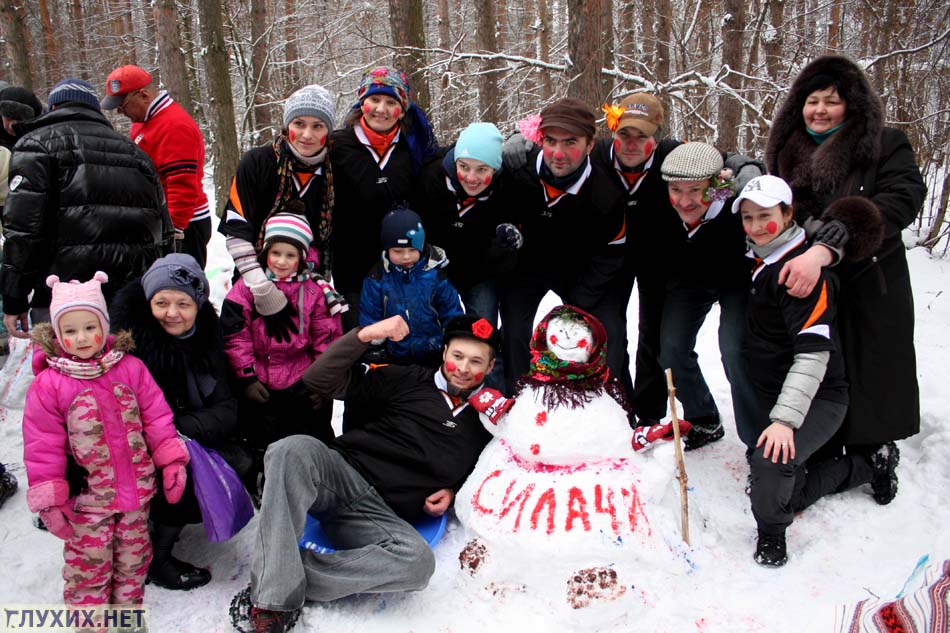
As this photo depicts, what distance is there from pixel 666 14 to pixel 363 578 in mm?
10752

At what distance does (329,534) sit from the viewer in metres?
3.05

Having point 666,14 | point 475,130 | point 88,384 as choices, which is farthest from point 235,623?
point 666,14

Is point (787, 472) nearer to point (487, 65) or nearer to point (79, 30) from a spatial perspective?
point (487, 65)

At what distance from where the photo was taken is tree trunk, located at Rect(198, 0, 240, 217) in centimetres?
821

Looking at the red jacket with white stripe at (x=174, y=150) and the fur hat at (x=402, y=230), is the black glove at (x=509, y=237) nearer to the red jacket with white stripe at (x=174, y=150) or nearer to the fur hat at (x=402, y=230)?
the fur hat at (x=402, y=230)

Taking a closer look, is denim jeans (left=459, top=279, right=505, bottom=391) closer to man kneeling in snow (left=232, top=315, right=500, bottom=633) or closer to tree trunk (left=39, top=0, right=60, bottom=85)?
man kneeling in snow (left=232, top=315, right=500, bottom=633)

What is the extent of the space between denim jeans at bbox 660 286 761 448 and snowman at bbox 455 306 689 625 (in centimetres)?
78

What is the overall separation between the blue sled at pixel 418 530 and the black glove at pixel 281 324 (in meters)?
0.91

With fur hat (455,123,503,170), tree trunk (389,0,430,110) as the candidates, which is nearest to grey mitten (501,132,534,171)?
fur hat (455,123,503,170)

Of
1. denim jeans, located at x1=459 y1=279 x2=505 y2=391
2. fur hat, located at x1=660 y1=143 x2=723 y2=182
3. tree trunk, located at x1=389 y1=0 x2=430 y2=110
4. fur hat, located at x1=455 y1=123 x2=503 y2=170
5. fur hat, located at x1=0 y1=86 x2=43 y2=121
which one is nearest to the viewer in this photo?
fur hat, located at x1=660 y1=143 x2=723 y2=182

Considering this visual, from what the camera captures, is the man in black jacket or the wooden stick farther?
the man in black jacket

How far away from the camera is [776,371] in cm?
316

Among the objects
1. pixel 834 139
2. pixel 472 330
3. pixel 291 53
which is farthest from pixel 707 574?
pixel 291 53

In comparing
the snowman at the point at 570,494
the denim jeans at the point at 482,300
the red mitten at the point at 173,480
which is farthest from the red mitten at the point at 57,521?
the denim jeans at the point at 482,300
